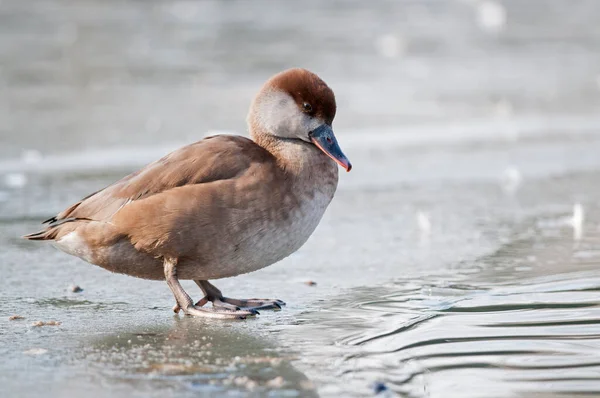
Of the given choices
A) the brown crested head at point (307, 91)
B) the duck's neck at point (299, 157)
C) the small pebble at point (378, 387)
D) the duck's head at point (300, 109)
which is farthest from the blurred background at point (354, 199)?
the brown crested head at point (307, 91)

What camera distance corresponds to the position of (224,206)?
13.5 ft

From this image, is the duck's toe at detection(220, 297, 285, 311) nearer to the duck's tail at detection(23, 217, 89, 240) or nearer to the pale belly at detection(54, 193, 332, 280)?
the pale belly at detection(54, 193, 332, 280)

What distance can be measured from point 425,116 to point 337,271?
4.20 m


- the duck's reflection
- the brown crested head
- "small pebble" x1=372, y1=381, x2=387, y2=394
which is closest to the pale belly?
the duck's reflection

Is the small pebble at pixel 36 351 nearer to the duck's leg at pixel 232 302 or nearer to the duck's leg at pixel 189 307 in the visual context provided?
the duck's leg at pixel 189 307

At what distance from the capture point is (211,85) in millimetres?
10219

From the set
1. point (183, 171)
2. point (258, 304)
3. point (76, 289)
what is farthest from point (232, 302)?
point (76, 289)

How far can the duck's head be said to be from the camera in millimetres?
4406

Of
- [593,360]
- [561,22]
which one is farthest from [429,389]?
[561,22]

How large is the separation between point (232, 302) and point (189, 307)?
9.8 inches

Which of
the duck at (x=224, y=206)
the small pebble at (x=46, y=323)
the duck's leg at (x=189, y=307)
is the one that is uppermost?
the duck at (x=224, y=206)

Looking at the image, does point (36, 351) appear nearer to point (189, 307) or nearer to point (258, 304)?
point (189, 307)

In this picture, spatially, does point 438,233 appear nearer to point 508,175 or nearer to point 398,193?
point 398,193

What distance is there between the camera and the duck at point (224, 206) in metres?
4.14
